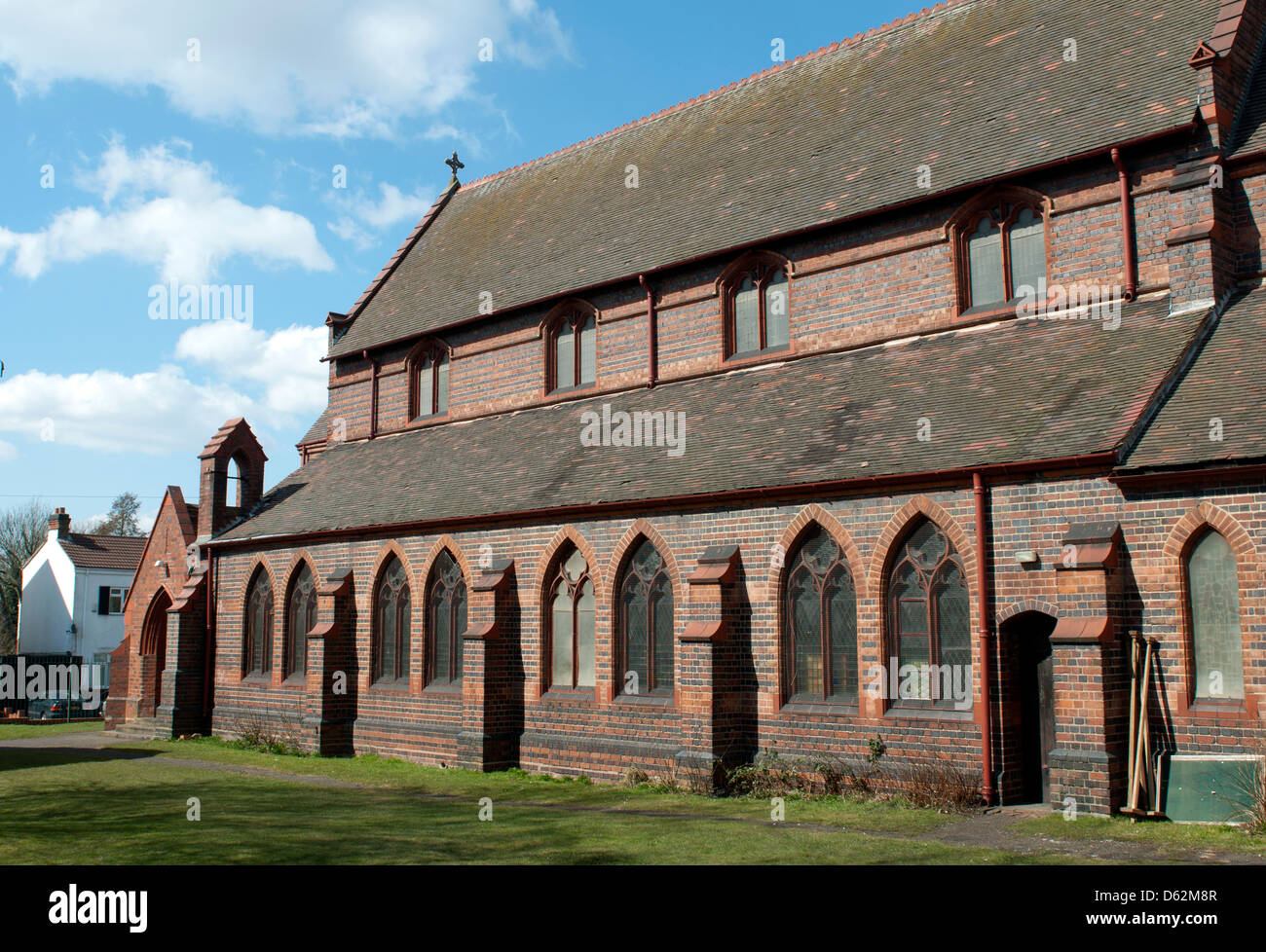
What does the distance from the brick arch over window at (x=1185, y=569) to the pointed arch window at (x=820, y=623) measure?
4176mm

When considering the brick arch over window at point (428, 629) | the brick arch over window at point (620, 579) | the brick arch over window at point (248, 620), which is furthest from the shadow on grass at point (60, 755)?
the brick arch over window at point (620, 579)

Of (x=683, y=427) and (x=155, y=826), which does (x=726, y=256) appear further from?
(x=155, y=826)

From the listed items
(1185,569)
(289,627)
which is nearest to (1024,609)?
(1185,569)

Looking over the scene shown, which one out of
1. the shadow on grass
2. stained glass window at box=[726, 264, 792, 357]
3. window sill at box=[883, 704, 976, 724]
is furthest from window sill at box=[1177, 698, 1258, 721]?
the shadow on grass

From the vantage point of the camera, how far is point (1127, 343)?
14.8 meters

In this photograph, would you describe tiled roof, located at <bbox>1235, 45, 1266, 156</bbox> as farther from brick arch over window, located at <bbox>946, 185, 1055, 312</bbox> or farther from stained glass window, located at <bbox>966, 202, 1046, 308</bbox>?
stained glass window, located at <bbox>966, 202, 1046, 308</bbox>

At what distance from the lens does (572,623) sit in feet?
62.1

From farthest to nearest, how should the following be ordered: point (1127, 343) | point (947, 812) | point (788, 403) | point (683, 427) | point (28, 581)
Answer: point (28, 581) < point (683, 427) < point (788, 403) < point (1127, 343) < point (947, 812)

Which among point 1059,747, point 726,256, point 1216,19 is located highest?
point 1216,19

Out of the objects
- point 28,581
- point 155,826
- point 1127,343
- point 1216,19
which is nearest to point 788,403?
point 1127,343

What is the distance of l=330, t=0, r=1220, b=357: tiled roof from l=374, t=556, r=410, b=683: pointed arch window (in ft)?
20.8

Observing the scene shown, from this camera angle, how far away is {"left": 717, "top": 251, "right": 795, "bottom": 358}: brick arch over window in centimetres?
1977

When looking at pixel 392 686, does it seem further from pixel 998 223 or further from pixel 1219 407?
pixel 1219 407

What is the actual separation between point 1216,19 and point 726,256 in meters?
8.50
